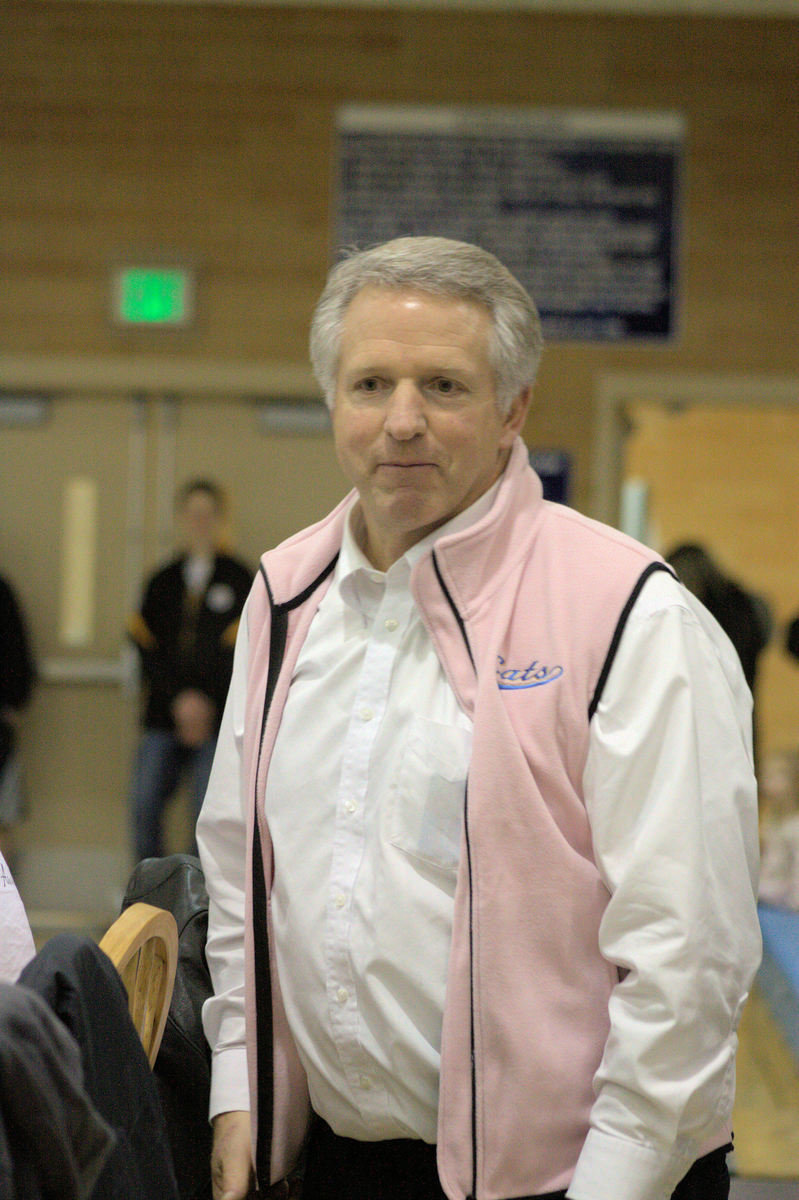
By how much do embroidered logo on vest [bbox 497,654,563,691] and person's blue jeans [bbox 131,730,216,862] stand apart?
3.67 metres

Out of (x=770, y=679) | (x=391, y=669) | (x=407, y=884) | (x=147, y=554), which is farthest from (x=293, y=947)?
(x=770, y=679)

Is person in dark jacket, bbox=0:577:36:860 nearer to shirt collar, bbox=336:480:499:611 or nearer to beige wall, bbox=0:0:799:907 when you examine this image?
beige wall, bbox=0:0:799:907

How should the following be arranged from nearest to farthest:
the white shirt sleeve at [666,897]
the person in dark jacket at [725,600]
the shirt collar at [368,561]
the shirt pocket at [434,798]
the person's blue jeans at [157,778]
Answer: the white shirt sleeve at [666,897], the shirt pocket at [434,798], the shirt collar at [368,561], the person in dark jacket at [725,600], the person's blue jeans at [157,778]

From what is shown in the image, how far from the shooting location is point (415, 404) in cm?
132

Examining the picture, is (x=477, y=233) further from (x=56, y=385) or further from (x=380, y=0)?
(x=56, y=385)

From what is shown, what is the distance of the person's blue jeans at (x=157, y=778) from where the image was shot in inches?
192

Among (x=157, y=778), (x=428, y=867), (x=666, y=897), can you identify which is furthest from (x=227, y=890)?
(x=157, y=778)

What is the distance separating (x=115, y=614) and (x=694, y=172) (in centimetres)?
289

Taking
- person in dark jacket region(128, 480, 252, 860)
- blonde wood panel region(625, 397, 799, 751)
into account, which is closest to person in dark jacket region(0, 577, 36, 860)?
person in dark jacket region(128, 480, 252, 860)

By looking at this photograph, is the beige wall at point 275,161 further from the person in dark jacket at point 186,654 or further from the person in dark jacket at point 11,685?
the person in dark jacket at point 186,654

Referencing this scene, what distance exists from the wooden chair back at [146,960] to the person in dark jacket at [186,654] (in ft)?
10.7

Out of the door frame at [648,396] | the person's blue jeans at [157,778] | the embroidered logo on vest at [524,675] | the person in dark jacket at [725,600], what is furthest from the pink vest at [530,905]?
the door frame at [648,396]

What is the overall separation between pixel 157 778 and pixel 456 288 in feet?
12.6

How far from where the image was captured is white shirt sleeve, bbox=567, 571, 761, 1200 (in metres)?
1.16
